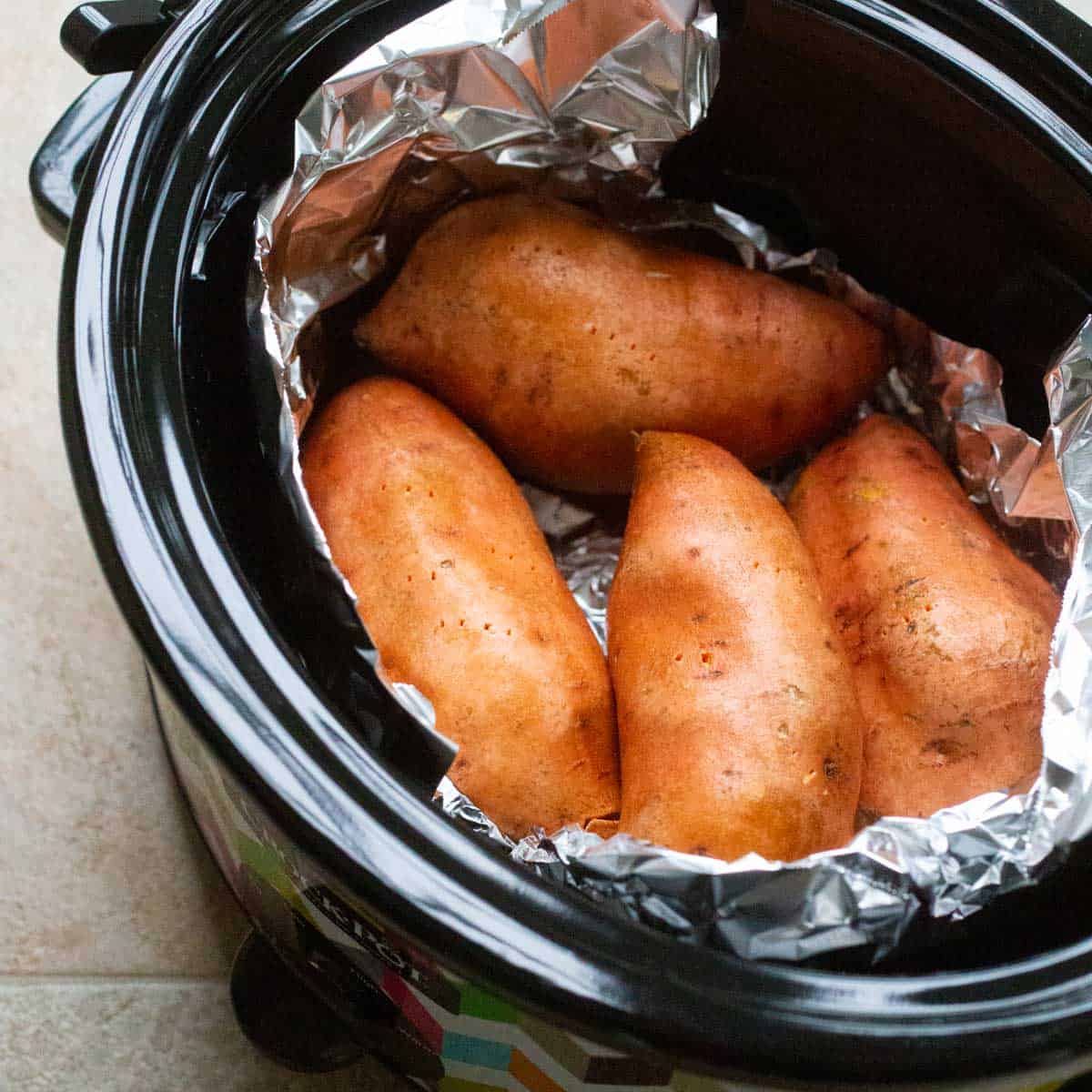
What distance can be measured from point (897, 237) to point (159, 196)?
442mm

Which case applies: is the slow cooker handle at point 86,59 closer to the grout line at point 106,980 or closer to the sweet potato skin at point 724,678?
the sweet potato skin at point 724,678

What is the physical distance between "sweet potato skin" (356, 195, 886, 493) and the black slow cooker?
0.09 m

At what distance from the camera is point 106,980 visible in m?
0.82

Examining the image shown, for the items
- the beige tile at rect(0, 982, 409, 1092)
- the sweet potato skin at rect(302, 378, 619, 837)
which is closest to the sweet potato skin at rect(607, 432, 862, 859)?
the sweet potato skin at rect(302, 378, 619, 837)

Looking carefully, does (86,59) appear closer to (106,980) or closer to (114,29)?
(114,29)

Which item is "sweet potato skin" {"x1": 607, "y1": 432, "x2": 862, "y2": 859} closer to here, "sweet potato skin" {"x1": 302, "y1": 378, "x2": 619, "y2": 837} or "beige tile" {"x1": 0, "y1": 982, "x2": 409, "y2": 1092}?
"sweet potato skin" {"x1": 302, "y1": 378, "x2": 619, "y2": 837}

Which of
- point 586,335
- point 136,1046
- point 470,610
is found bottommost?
point 136,1046

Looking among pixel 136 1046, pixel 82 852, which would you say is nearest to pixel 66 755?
pixel 82 852

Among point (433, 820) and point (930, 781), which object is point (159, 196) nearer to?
point (433, 820)

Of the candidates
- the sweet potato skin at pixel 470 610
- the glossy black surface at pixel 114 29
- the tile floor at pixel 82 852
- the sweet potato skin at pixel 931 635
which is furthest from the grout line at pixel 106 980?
the glossy black surface at pixel 114 29

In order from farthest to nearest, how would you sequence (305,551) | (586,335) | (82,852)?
(82,852) → (586,335) → (305,551)

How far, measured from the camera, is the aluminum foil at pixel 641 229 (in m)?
0.50

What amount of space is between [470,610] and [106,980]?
40 cm

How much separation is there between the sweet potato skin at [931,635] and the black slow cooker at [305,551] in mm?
113
